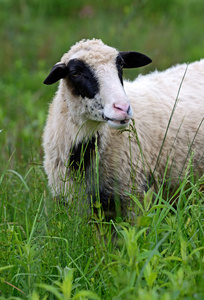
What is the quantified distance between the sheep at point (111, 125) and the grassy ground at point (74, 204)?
0.80 feet

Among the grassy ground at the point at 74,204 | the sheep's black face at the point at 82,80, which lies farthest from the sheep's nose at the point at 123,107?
the grassy ground at the point at 74,204

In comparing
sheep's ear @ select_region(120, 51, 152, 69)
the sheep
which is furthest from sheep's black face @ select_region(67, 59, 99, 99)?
sheep's ear @ select_region(120, 51, 152, 69)

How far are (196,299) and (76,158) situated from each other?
1.96 m

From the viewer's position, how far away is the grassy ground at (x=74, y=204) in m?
2.58

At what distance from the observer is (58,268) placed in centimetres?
277

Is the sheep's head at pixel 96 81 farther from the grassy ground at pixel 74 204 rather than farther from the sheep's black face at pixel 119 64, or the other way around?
the grassy ground at pixel 74 204

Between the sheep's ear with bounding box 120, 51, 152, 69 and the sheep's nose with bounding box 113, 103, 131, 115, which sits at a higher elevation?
the sheep's ear with bounding box 120, 51, 152, 69

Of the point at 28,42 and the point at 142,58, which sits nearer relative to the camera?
the point at 142,58

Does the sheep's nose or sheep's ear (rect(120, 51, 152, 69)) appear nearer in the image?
the sheep's nose

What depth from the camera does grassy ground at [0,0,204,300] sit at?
2584mm

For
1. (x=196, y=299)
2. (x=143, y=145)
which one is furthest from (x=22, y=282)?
(x=143, y=145)

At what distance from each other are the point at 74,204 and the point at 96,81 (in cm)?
102

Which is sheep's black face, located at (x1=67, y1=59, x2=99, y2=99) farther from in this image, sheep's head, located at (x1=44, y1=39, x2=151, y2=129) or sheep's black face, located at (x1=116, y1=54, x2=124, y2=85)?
sheep's black face, located at (x1=116, y1=54, x2=124, y2=85)

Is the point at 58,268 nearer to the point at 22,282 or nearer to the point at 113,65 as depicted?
the point at 22,282
